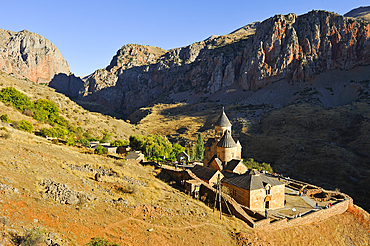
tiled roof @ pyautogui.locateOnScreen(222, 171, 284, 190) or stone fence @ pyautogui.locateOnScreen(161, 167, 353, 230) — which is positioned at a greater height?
tiled roof @ pyautogui.locateOnScreen(222, 171, 284, 190)

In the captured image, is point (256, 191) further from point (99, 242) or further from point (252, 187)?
point (99, 242)

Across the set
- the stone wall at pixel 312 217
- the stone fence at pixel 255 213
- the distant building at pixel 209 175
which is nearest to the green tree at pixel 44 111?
the stone fence at pixel 255 213

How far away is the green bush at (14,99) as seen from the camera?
44250mm

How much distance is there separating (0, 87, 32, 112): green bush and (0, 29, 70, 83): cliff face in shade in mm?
123752

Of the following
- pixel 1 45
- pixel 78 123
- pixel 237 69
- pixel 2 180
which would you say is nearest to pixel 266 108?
pixel 237 69

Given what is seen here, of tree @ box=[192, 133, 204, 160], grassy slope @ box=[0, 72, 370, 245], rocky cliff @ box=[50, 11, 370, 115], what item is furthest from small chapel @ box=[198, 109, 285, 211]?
rocky cliff @ box=[50, 11, 370, 115]

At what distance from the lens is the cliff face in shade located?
149 meters

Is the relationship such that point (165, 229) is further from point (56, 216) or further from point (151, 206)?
point (56, 216)

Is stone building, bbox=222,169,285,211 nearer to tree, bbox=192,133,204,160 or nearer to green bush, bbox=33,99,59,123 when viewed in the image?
tree, bbox=192,133,204,160

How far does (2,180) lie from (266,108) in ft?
335

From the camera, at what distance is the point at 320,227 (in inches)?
955

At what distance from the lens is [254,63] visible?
415ft

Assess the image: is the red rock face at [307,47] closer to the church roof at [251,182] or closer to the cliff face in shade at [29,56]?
the church roof at [251,182]

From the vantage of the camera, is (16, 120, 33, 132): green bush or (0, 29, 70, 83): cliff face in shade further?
(0, 29, 70, 83): cliff face in shade
